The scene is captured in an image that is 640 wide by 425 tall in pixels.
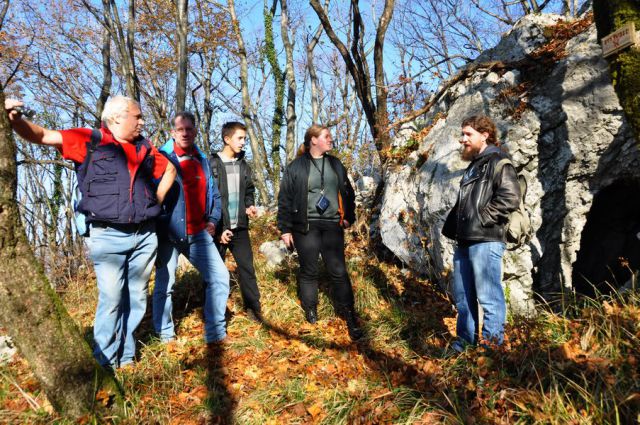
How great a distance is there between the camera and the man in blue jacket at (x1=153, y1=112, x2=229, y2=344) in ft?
12.2

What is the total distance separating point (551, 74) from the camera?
16.5 feet

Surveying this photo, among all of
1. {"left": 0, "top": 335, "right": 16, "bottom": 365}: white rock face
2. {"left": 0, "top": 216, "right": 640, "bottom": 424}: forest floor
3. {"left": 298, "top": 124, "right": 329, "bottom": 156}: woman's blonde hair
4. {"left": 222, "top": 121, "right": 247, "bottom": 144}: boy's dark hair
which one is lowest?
{"left": 0, "top": 216, "right": 640, "bottom": 424}: forest floor

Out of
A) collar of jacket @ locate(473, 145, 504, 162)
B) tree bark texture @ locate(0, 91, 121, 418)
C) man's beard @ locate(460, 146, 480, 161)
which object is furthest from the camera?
man's beard @ locate(460, 146, 480, 161)

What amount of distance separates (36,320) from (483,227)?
314cm

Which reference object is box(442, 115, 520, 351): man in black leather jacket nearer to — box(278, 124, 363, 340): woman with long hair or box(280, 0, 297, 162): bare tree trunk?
box(278, 124, 363, 340): woman with long hair

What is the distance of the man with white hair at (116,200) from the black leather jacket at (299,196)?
1.38 meters

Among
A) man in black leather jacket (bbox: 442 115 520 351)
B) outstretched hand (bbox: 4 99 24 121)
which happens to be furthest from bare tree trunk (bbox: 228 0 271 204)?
outstretched hand (bbox: 4 99 24 121)

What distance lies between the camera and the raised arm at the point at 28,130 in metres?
2.21

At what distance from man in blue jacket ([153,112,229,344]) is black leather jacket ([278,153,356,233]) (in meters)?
0.83

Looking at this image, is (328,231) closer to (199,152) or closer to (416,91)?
(199,152)

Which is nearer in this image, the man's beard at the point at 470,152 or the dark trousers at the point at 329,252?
the man's beard at the point at 470,152

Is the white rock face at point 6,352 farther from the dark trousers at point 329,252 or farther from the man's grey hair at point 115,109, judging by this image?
the dark trousers at point 329,252

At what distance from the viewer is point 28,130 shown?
2357 millimetres

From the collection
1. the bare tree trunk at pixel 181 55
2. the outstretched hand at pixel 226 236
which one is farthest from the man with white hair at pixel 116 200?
the bare tree trunk at pixel 181 55
